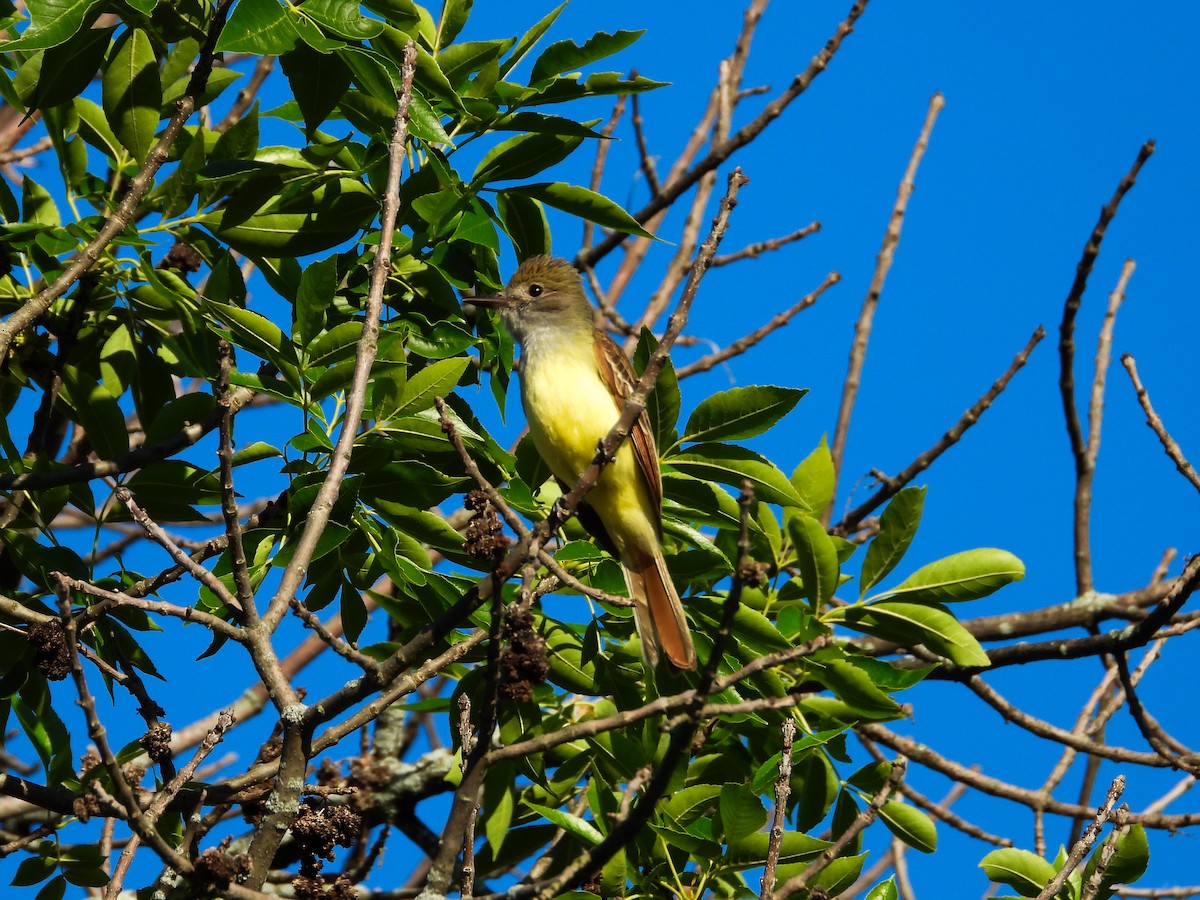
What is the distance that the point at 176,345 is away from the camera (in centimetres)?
460

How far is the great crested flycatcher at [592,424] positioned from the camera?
438 centimetres

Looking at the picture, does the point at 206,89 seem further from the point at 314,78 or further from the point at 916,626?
the point at 916,626

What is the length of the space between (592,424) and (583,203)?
1263mm

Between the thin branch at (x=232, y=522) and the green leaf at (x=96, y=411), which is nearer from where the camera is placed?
the thin branch at (x=232, y=522)

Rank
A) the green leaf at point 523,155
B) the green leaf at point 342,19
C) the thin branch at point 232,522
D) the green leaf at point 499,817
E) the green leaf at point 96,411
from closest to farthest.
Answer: the thin branch at point 232,522
the green leaf at point 342,19
the green leaf at point 523,155
the green leaf at point 499,817
the green leaf at point 96,411

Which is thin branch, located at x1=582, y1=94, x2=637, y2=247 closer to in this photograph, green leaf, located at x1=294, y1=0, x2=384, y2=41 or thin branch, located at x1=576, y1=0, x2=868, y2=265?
thin branch, located at x1=576, y1=0, x2=868, y2=265

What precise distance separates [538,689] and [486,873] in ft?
3.76

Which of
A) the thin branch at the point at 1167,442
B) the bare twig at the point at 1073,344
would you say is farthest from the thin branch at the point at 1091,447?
the thin branch at the point at 1167,442

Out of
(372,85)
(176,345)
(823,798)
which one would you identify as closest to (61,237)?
(176,345)

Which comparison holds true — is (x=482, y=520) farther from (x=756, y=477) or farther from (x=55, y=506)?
(x=55, y=506)

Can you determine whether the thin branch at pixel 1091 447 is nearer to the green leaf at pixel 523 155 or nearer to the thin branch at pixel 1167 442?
the thin branch at pixel 1167 442

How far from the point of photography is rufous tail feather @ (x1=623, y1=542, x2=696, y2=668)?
428 cm

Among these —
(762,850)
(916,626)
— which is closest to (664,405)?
(916,626)

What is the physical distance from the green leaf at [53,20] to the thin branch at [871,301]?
178 inches
